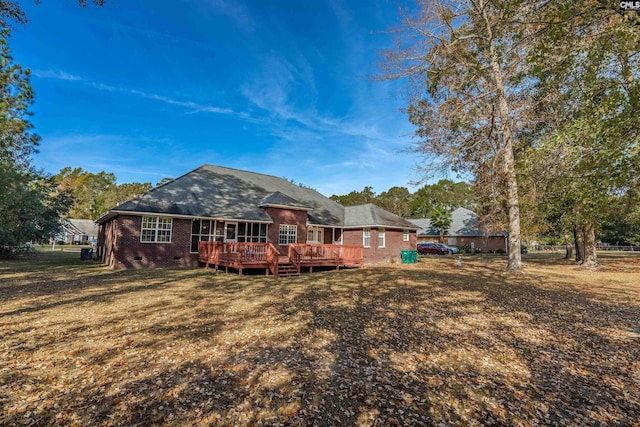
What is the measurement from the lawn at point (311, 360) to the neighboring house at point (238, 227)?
6.46m

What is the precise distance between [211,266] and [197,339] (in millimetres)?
12943

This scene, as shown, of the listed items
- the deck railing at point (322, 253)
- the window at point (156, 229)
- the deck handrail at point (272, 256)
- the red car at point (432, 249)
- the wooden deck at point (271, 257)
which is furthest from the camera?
the red car at point (432, 249)

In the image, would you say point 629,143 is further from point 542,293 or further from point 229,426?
point 229,426

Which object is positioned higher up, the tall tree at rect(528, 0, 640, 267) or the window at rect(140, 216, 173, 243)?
the tall tree at rect(528, 0, 640, 267)

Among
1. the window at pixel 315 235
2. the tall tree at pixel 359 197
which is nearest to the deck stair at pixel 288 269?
the window at pixel 315 235

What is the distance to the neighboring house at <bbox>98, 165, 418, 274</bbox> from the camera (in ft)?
52.9

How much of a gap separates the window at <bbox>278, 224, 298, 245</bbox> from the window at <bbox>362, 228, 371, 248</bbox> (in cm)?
545

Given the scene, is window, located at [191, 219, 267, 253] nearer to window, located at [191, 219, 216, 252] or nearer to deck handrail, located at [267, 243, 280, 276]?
window, located at [191, 219, 216, 252]

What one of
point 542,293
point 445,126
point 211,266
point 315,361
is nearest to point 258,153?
point 211,266

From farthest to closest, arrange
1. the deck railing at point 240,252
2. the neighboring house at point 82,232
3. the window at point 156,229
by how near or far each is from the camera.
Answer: the neighboring house at point 82,232 < the window at point 156,229 < the deck railing at point 240,252

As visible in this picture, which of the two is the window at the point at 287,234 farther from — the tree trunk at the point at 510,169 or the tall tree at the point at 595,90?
the tall tree at the point at 595,90

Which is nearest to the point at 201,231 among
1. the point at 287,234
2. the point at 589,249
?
the point at 287,234

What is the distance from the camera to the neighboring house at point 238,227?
16109 mm

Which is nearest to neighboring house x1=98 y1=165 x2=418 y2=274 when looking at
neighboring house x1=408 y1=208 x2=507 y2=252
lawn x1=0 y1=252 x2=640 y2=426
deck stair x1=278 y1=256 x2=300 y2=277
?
deck stair x1=278 y1=256 x2=300 y2=277
